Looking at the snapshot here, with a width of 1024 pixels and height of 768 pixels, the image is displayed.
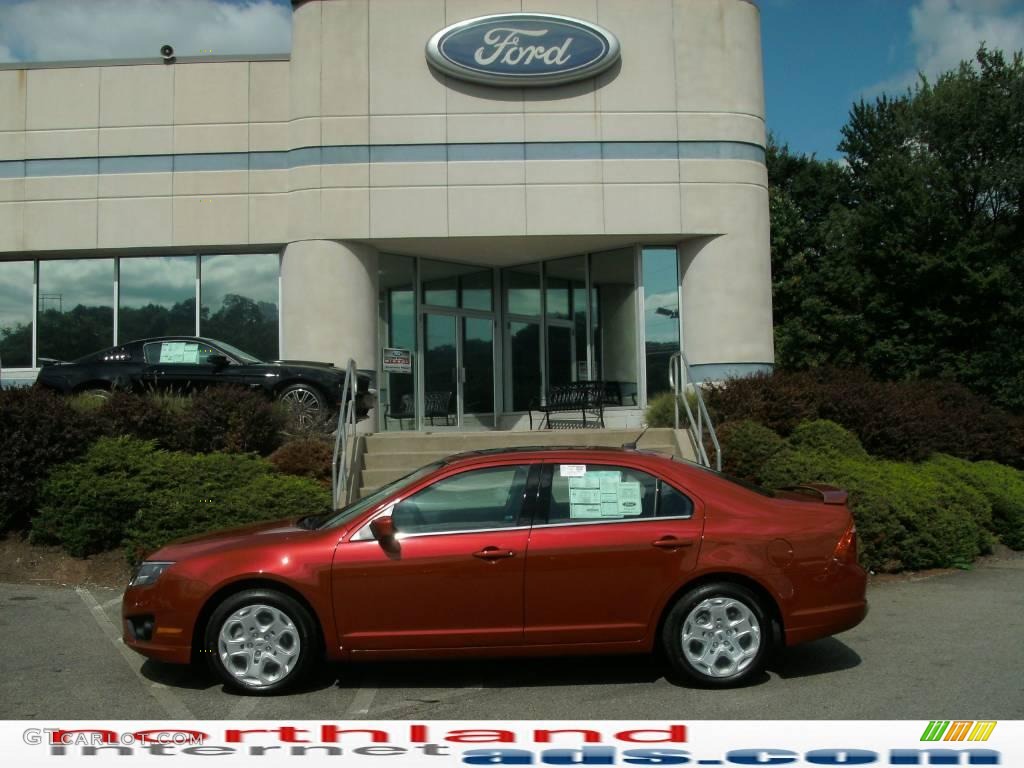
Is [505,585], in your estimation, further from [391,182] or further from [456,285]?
[456,285]

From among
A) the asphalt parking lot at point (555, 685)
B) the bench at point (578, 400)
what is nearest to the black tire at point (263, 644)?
the asphalt parking lot at point (555, 685)

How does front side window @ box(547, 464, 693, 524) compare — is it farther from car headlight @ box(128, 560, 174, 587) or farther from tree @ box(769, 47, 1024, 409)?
tree @ box(769, 47, 1024, 409)

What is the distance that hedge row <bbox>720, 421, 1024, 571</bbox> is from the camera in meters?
9.78

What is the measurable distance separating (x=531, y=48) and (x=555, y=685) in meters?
12.6

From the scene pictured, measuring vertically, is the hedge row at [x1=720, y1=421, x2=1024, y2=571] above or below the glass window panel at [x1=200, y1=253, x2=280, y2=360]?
below

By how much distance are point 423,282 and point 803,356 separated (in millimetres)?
12619

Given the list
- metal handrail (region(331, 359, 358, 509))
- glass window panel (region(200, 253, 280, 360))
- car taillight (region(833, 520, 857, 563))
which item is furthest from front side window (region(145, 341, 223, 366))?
car taillight (region(833, 520, 857, 563))

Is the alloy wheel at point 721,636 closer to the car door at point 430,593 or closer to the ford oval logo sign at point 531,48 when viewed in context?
the car door at point 430,593

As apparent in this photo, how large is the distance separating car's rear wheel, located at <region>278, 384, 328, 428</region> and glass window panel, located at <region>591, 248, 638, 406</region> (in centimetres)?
610

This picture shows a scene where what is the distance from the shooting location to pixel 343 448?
10617mm

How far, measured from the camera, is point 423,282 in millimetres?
17812
